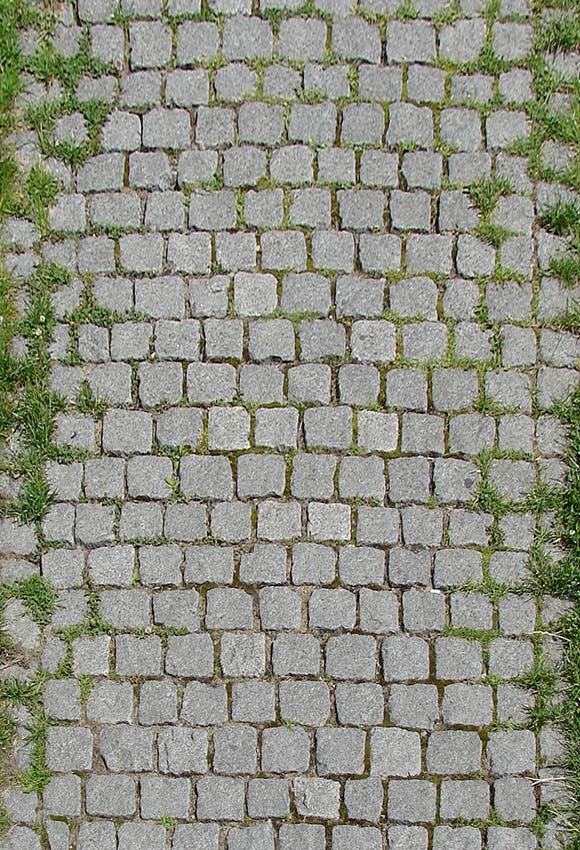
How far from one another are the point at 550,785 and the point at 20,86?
3937 mm

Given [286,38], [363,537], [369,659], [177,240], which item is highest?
[286,38]

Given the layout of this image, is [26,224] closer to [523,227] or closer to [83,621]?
[83,621]

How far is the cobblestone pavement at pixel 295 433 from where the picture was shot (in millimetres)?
4832

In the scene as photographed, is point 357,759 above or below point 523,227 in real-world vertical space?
below

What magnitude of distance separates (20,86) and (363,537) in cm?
261

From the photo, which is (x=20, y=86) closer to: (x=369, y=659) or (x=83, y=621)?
(x=83, y=621)

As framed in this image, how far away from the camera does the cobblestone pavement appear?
4.83 meters

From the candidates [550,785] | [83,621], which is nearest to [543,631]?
[550,785]

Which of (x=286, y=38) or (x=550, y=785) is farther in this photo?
(x=286, y=38)

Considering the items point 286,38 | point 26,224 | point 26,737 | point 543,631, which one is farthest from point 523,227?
point 26,737

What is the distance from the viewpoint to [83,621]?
4.93 m

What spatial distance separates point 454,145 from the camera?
16.7 feet

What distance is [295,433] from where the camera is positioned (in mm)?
4969

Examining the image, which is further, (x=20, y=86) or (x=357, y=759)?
(x=20, y=86)
